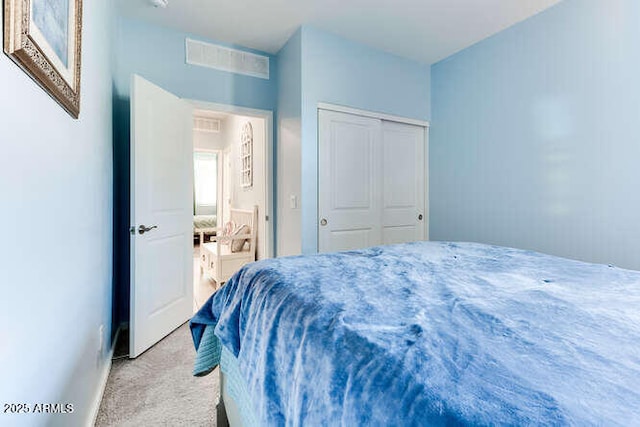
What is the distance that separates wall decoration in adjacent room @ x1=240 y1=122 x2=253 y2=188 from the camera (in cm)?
398

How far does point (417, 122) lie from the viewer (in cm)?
337

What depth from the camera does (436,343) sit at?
0.61m

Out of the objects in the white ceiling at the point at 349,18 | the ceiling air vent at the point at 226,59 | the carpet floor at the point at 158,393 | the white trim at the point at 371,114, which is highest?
the white ceiling at the point at 349,18

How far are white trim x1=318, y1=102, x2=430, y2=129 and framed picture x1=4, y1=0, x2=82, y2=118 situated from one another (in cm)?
189

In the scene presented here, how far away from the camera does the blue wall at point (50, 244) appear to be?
0.65m

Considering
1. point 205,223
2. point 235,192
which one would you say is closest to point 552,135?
point 235,192

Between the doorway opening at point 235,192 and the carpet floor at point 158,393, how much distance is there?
0.97m

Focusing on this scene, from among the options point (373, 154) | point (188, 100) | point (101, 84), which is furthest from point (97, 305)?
point (373, 154)

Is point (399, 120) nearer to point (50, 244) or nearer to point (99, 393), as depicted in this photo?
point (50, 244)

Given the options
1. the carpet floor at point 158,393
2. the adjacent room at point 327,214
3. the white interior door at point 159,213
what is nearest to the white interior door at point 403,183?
the adjacent room at point 327,214

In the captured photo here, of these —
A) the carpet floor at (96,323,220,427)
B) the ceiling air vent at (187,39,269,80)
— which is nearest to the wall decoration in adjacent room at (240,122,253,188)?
the ceiling air vent at (187,39,269,80)

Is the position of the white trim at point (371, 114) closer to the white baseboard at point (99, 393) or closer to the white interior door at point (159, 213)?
the white interior door at point (159, 213)

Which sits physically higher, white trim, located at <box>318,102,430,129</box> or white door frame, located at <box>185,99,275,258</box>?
white trim, located at <box>318,102,430,129</box>

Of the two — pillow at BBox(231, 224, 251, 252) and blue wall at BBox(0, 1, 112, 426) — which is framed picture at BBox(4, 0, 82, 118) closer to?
blue wall at BBox(0, 1, 112, 426)
